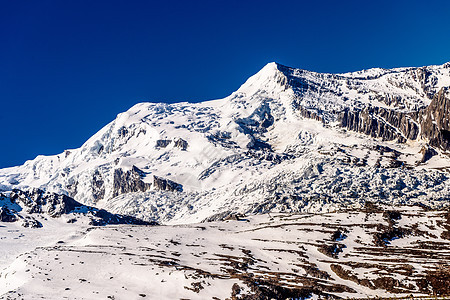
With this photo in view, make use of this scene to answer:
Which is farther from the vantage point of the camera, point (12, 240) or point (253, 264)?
point (12, 240)

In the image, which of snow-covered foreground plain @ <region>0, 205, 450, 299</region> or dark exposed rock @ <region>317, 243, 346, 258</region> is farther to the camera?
dark exposed rock @ <region>317, 243, 346, 258</region>

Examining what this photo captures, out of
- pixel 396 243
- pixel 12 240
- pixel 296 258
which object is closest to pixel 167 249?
pixel 296 258

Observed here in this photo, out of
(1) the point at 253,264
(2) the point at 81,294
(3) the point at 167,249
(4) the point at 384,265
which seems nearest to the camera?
(2) the point at 81,294

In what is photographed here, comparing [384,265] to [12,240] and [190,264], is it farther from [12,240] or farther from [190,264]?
[12,240]

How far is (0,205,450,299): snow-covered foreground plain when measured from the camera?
75938 millimetres

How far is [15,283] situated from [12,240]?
113446mm

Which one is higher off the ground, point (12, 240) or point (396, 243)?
point (396, 243)

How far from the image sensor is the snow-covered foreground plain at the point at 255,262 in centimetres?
7594

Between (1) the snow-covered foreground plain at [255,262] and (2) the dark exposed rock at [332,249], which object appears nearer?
(1) the snow-covered foreground plain at [255,262]

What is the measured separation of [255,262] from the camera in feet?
347

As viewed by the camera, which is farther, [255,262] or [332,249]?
[332,249]

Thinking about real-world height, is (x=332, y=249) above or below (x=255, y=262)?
above

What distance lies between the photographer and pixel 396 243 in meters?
128

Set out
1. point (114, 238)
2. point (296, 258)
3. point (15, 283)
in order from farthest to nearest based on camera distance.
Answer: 1. point (114, 238)
2. point (296, 258)
3. point (15, 283)
